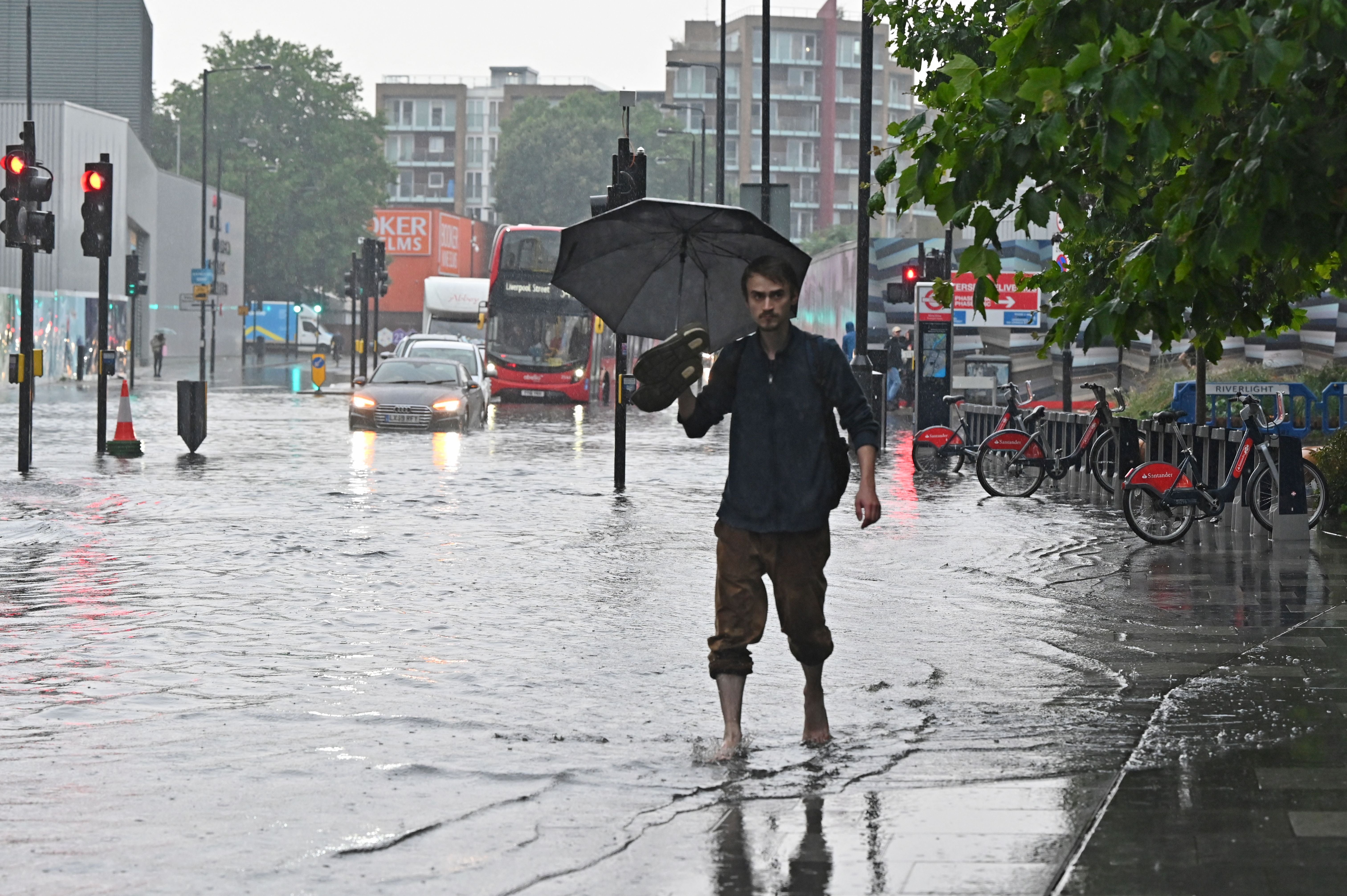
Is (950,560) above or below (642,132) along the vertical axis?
below

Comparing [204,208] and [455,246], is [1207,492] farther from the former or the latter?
[455,246]

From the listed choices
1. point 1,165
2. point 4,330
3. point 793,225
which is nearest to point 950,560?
point 1,165

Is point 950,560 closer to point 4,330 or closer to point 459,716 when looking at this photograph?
point 459,716

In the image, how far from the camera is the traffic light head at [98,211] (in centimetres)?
2236

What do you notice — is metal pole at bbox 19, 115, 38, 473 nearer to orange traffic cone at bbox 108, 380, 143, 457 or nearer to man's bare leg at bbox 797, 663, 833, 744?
orange traffic cone at bbox 108, 380, 143, 457

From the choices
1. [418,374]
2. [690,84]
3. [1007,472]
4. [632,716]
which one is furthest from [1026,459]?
[690,84]

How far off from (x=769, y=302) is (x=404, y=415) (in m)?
23.6

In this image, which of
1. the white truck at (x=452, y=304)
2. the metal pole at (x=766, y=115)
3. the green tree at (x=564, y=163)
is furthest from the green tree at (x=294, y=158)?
the metal pole at (x=766, y=115)

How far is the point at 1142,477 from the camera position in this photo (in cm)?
1503

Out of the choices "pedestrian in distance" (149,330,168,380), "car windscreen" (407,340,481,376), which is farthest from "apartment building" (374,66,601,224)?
"car windscreen" (407,340,481,376)

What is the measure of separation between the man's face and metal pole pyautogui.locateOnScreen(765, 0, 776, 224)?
71.6 ft

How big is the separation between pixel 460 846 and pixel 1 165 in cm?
→ 1877

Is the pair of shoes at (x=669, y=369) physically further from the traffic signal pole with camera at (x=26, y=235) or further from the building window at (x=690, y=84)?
the building window at (x=690, y=84)

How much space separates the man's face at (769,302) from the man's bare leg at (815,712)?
125 cm
